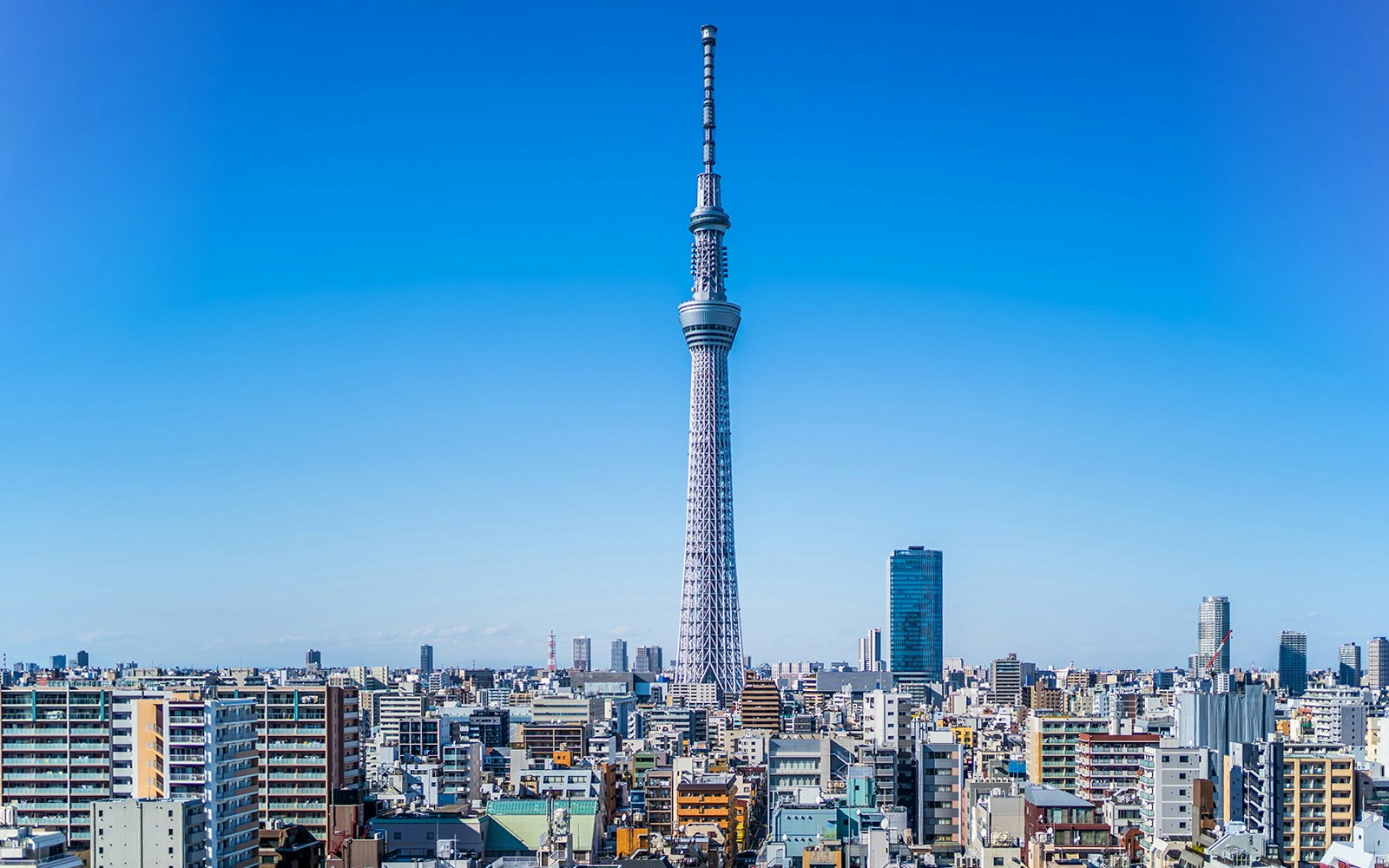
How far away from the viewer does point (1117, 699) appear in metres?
59.0

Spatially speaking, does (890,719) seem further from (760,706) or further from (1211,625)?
(1211,625)

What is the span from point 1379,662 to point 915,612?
3440 centimetres

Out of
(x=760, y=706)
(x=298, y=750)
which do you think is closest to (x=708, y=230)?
(x=760, y=706)

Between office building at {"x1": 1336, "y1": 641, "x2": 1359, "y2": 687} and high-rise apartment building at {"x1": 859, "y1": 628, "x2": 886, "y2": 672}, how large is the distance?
3918 cm

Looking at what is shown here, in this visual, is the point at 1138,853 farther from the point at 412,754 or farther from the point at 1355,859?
the point at 412,754

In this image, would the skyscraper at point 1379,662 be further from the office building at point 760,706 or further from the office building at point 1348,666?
the office building at point 760,706

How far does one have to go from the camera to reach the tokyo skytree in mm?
71812

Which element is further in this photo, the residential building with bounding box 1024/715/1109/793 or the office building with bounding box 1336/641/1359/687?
the office building with bounding box 1336/641/1359/687

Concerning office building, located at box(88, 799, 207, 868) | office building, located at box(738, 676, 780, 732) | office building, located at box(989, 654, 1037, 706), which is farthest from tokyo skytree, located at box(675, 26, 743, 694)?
office building, located at box(88, 799, 207, 868)

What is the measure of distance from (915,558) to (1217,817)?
9307cm

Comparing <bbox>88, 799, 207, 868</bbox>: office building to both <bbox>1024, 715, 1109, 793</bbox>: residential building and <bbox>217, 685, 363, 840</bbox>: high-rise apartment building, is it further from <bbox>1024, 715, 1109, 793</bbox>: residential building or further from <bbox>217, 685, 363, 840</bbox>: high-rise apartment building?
<bbox>1024, 715, 1109, 793</bbox>: residential building

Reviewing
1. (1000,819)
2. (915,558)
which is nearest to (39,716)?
(1000,819)

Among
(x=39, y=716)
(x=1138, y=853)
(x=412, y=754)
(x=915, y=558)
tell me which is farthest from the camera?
(x=915, y=558)

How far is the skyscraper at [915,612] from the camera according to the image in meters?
123
